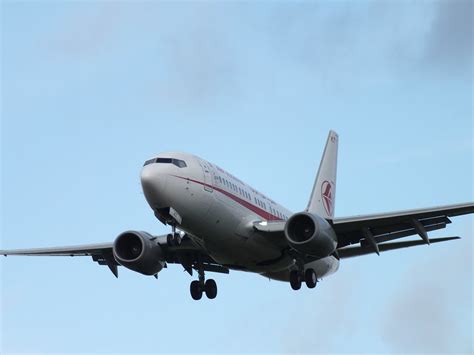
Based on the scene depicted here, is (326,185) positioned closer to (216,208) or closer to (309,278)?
(309,278)

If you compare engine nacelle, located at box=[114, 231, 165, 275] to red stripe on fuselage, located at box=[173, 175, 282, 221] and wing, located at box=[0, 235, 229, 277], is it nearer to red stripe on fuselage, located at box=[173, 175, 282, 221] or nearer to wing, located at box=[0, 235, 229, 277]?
wing, located at box=[0, 235, 229, 277]

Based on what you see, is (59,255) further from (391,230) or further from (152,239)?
(391,230)

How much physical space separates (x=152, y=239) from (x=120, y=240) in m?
1.44

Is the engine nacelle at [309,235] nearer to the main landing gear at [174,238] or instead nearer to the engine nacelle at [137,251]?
the main landing gear at [174,238]

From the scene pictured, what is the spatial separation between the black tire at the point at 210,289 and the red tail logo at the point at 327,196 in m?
8.68

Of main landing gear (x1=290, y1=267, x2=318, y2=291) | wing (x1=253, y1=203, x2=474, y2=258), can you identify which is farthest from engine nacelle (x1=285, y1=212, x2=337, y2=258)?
main landing gear (x1=290, y1=267, x2=318, y2=291)

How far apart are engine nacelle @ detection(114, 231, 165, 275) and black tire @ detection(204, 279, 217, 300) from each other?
8.51ft

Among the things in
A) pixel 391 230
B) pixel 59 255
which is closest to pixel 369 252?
pixel 391 230

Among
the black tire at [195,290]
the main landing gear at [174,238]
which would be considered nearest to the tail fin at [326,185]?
the black tire at [195,290]

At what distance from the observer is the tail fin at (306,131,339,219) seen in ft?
172

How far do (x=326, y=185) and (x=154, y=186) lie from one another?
Answer: 1660 cm

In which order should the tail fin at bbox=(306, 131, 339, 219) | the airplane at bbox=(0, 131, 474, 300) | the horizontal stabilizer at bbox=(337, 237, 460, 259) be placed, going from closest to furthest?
1. the airplane at bbox=(0, 131, 474, 300)
2. the horizontal stabilizer at bbox=(337, 237, 460, 259)
3. the tail fin at bbox=(306, 131, 339, 219)

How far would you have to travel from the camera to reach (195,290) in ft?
155

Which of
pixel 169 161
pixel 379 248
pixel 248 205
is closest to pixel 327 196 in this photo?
pixel 379 248
